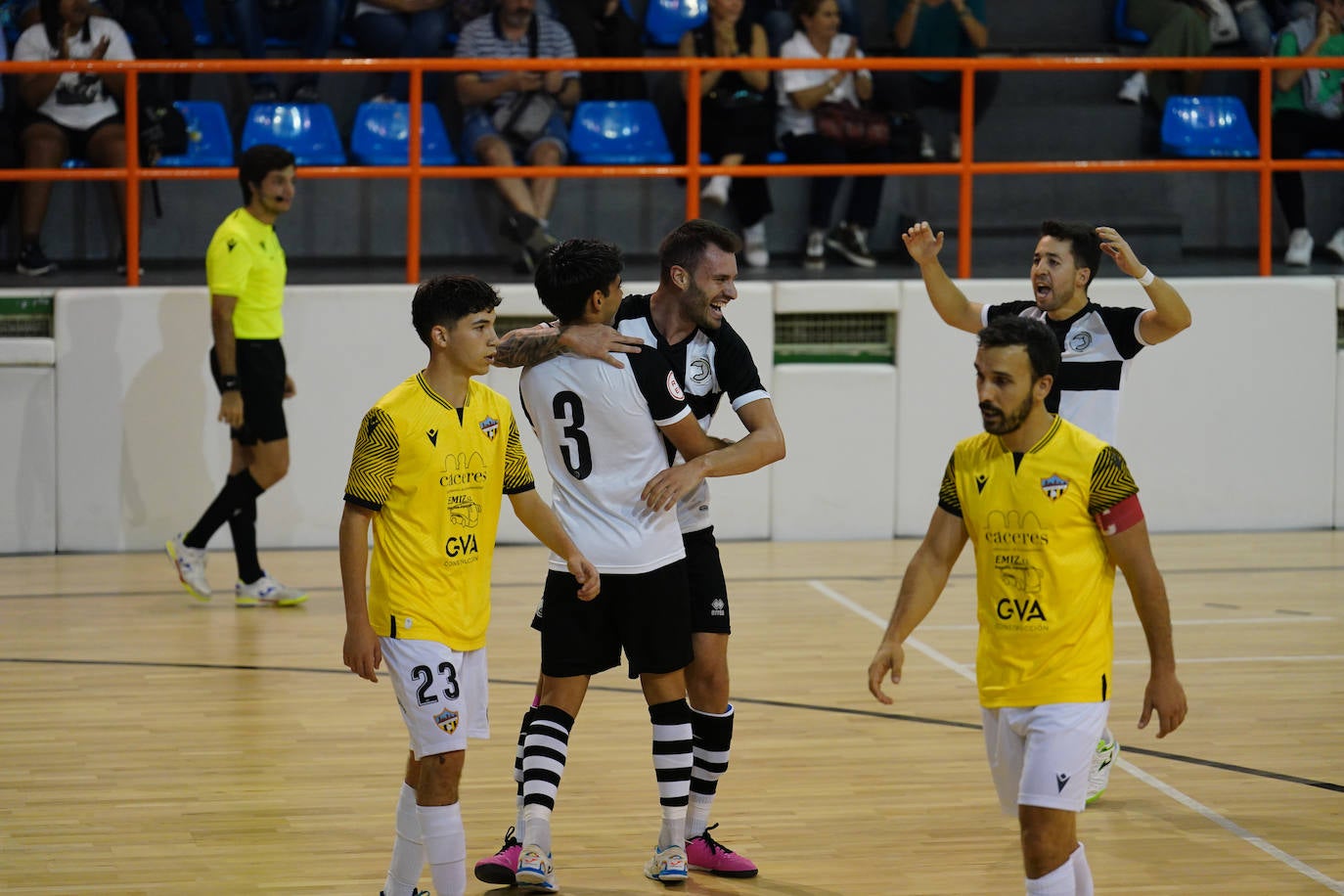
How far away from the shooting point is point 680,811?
5059mm

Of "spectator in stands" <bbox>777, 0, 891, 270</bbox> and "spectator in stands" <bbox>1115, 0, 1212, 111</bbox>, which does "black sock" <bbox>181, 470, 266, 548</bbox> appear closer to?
"spectator in stands" <bbox>777, 0, 891, 270</bbox>

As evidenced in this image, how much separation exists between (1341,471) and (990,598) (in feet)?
25.9

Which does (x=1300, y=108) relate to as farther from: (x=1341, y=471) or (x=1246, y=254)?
(x=1341, y=471)

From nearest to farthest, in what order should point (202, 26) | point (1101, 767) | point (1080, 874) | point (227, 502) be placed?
point (1080, 874) → point (1101, 767) → point (227, 502) → point (202, 26)

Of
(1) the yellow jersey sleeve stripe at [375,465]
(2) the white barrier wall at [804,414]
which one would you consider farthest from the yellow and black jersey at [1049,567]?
(2) the white barrier wall at [804,414]

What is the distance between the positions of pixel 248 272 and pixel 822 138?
4.55m

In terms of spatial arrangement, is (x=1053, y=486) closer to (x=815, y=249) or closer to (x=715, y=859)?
(x=715, y=859)

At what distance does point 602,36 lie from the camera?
1237 cm

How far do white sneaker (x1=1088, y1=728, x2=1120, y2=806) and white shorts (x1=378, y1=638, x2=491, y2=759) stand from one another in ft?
7.70

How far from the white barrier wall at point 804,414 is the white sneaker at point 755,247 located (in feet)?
3.53

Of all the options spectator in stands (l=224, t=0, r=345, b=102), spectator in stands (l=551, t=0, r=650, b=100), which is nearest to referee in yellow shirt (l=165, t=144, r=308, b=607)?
spectator in stands (l=224, t=0, r=345, b=102)

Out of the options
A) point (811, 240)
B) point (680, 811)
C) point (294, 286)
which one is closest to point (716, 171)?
point (811, 240)

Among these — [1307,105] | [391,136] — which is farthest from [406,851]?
[1307,105]

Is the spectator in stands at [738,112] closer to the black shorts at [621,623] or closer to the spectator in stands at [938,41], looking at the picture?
the spectator in stands at [938,41]
